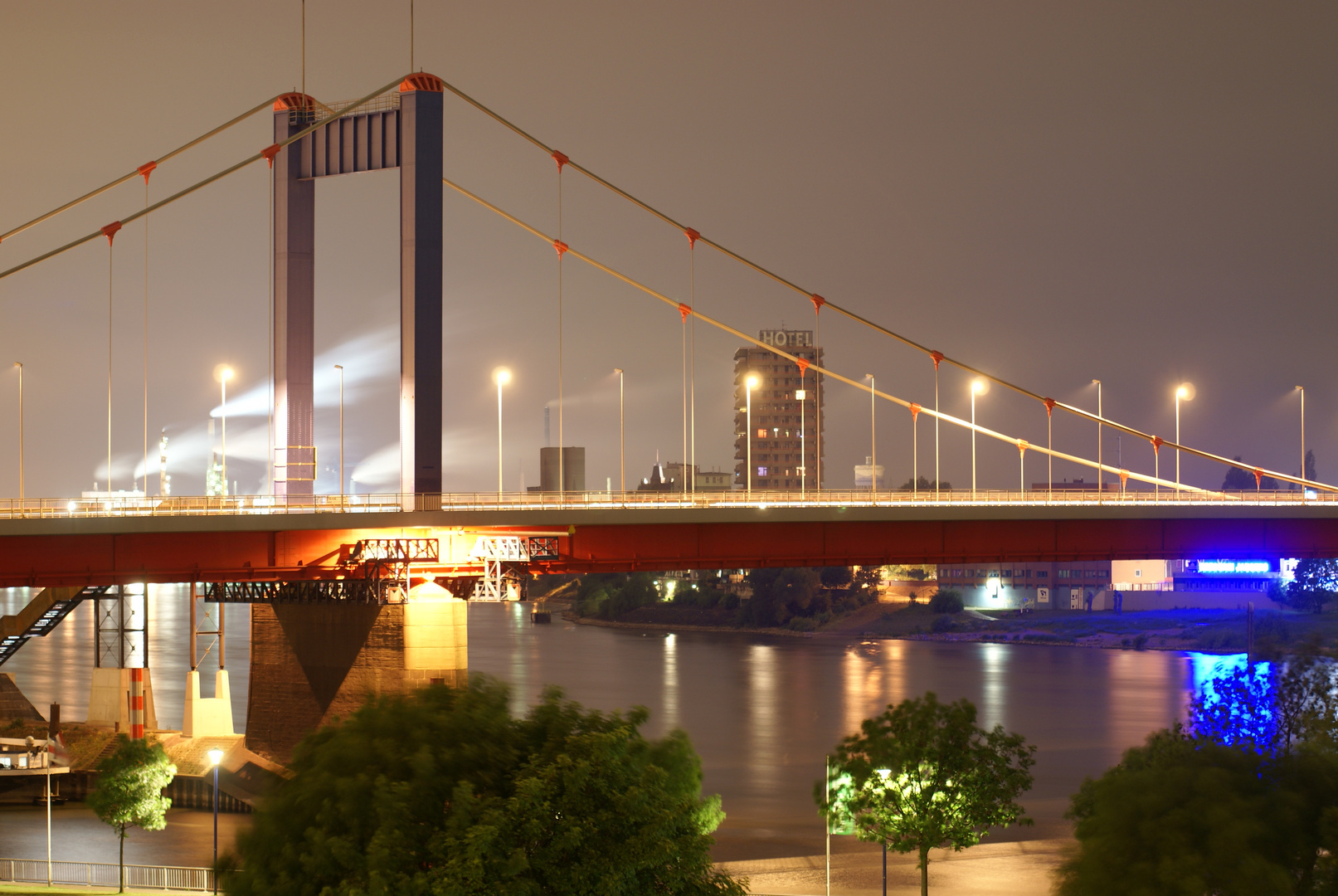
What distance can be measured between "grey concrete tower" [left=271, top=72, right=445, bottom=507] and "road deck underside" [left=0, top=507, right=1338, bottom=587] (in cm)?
365

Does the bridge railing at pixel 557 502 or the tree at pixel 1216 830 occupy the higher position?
the bridge railing at pixel 557 502

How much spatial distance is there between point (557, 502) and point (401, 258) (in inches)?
368

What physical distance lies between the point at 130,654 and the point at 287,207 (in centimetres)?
2209

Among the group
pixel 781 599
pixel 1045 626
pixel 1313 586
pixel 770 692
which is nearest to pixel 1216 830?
pixel 770 692

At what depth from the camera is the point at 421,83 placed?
44906mm

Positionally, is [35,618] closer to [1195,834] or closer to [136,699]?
[136,699]

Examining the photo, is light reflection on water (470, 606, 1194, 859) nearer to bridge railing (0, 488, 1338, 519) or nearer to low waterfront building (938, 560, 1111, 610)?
bridge railing (0, 488, 1338, 519)

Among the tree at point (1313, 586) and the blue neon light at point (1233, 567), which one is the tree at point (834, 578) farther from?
the tree at point (1313, 586)

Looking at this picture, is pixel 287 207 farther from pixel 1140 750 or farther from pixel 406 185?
pixel 1140 750

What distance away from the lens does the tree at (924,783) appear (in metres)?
29.5

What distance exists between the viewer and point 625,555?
43.7 m

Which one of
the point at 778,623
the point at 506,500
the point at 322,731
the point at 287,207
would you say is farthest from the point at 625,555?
the point at 778,623

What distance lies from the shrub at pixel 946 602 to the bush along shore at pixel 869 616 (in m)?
0.09

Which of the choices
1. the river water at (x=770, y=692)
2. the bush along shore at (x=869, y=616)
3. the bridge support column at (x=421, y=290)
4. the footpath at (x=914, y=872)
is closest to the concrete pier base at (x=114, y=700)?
the river water at (x=770, y=692)
